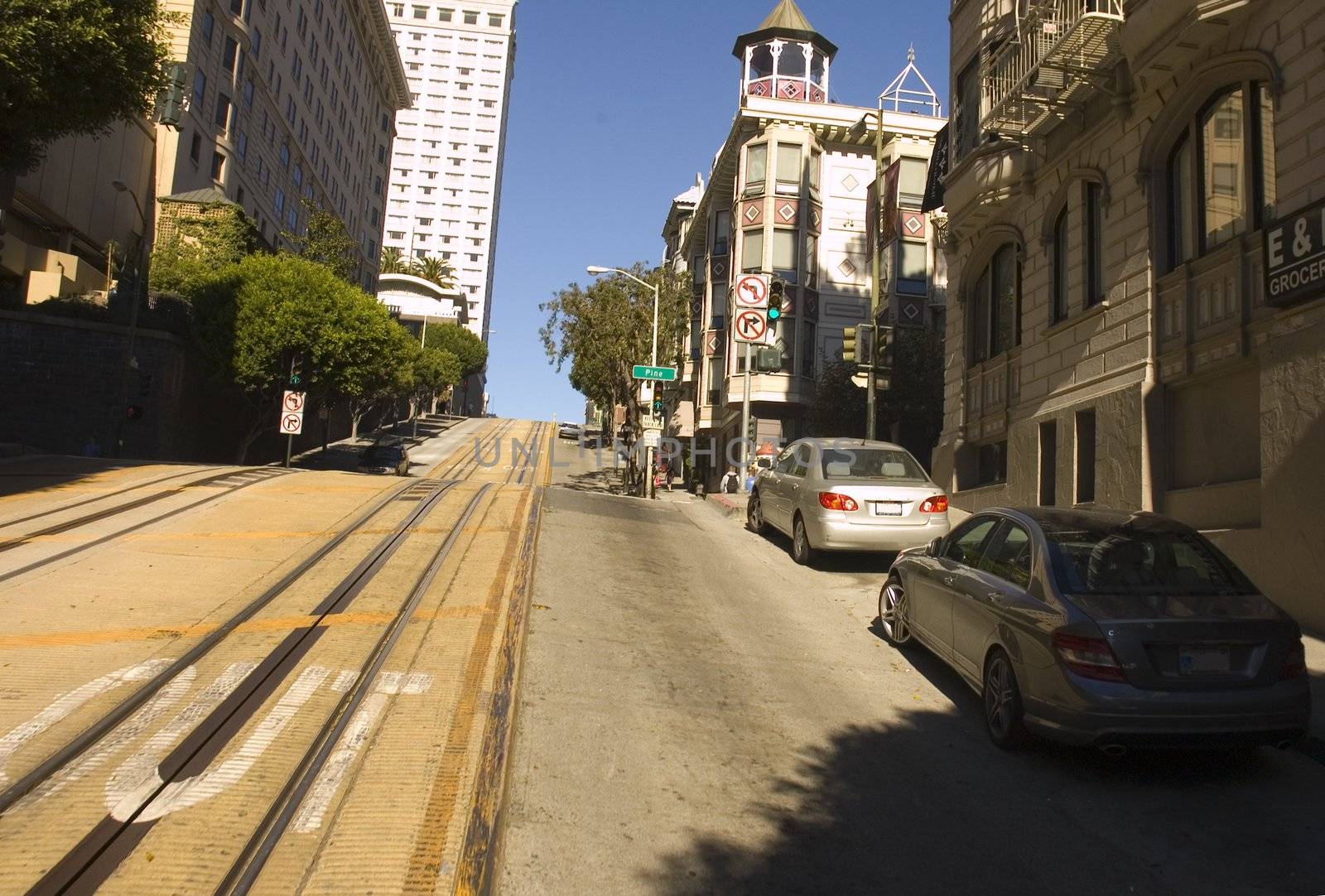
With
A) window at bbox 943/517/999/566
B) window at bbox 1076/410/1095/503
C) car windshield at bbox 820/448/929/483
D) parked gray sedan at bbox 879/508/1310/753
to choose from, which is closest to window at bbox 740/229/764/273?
window at bbox 1076/410/1095/503

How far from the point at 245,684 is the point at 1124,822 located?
17.4 ft

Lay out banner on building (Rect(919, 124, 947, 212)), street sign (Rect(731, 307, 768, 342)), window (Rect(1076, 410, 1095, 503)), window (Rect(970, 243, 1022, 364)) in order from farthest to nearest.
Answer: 1. banner on building (Rect(919, 124, 947, 212))
2. street sign (Rect(731, 307, 768, 342))
3. window (Rect(970, 243, 1022, 364))
4. window (Rect(1076, 410, 1095, 503))

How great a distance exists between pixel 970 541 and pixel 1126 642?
85.3 inches

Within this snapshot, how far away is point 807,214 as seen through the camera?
36.5 m

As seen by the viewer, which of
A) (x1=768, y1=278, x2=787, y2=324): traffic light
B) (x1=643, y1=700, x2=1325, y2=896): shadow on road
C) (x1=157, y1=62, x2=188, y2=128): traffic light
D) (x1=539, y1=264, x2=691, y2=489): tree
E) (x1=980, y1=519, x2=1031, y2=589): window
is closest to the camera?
(x1=643, y1=700, x2=1325, y2=896): shadow on road

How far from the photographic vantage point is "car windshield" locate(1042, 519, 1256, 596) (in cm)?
555

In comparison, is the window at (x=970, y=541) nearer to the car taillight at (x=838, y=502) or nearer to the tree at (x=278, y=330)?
the car taillight at (x=838, y=502)

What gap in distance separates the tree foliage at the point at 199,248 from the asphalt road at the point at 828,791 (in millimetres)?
39870

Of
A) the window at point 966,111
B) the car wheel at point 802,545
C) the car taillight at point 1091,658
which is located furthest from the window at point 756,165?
the car taillight at point 1091,658

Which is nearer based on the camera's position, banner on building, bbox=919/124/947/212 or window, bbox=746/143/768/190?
banner on building, bbox=919/124/947/212

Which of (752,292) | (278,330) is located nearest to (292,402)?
(278,330)

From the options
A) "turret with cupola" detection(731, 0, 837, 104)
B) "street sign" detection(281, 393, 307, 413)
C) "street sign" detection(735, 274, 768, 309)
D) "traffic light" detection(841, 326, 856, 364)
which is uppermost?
"turret with cupola" detection(731, 0, 837, 104)

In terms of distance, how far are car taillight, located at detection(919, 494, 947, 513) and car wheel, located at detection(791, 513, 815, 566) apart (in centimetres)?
154

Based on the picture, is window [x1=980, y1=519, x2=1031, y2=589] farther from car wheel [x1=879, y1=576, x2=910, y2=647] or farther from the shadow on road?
car wheel [x1=879, y1=576, x2=910, y2=647]
